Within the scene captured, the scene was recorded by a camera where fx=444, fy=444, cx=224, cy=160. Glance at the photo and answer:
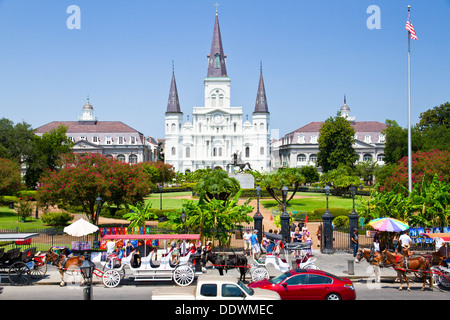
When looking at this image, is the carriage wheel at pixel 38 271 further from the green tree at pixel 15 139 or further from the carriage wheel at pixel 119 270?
the green tree at pixel 15 139

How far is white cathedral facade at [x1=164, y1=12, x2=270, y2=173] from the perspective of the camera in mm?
104562

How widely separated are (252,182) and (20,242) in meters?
41.8

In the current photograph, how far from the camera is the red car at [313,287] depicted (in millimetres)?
12320

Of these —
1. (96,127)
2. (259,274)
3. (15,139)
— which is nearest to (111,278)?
(259,274)

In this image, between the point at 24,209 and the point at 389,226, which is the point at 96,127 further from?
the point at 389,226

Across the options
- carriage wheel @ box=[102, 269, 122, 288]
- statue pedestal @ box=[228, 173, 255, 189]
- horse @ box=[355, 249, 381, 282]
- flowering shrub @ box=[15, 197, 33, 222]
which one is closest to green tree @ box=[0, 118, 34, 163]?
→ flowering shrub @ box=[15, 197, 33, 222]

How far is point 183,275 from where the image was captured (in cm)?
1509

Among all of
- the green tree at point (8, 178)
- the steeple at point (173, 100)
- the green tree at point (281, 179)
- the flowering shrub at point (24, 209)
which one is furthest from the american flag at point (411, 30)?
the steeple at point (173, 100)

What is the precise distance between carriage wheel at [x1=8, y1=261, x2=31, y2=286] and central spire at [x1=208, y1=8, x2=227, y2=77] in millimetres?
94419

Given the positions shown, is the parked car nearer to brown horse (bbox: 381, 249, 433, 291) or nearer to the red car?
the red car

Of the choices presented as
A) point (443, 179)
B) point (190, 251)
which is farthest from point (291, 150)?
point (190, 251)

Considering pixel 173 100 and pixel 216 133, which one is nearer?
pixel 173 100

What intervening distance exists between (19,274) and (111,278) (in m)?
3.24

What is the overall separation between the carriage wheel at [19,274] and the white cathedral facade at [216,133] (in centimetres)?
8860
